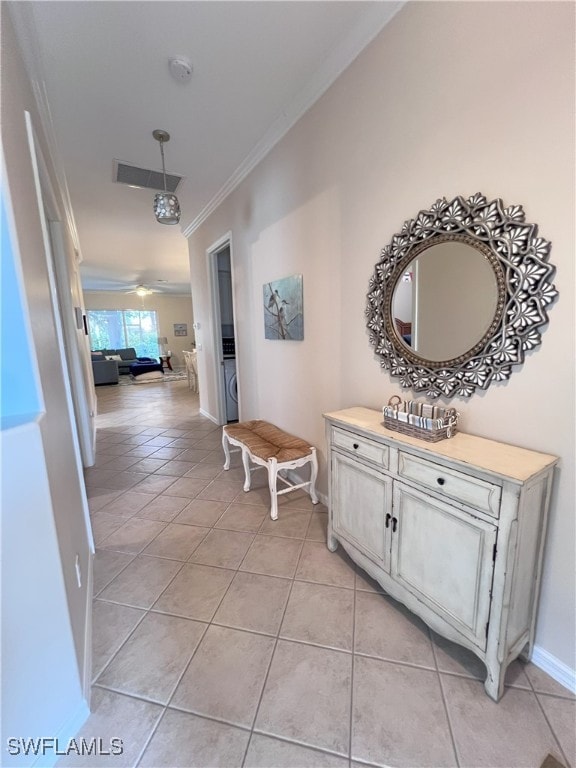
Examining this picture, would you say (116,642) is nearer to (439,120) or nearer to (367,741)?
(367,741)

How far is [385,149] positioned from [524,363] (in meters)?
1.27

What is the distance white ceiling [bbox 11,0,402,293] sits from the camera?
1.55 metres

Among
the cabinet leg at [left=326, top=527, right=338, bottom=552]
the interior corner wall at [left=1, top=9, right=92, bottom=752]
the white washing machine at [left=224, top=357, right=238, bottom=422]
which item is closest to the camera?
the interior corner wall at [left=1, top=9, right=92, bottom=752]

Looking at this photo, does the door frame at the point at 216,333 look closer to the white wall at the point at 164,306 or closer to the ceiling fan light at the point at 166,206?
the ceiling fan light at the point at 166,206

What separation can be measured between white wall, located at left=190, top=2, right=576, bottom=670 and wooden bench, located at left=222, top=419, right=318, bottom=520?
14 cm

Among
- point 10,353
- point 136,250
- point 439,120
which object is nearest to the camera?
point 10,353

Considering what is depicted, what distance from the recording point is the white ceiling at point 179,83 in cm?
155

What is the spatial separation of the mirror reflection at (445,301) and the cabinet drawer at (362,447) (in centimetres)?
49

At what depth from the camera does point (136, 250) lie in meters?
5.79

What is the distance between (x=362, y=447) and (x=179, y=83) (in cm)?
239

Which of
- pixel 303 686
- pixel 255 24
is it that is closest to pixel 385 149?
pixel 255 24

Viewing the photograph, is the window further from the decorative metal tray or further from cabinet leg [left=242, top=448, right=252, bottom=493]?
the decorative metal tray
